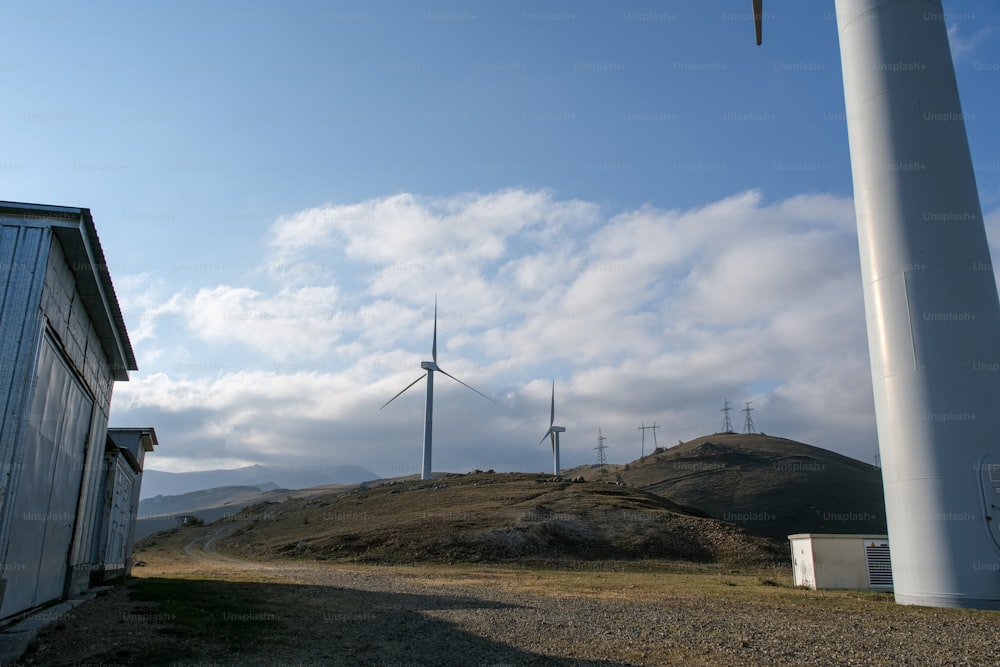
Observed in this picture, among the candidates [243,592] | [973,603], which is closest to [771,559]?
[973,603]

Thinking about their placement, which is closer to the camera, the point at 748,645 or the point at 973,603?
the point at 748,645

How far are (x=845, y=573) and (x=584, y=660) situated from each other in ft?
57.3

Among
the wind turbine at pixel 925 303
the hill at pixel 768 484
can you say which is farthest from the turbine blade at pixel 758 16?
the hill at pixel 768 484

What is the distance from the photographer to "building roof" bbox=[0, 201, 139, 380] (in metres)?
13.3

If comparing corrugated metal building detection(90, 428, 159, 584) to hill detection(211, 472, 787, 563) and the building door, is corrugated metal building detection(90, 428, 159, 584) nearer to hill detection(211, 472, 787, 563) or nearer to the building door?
the building door

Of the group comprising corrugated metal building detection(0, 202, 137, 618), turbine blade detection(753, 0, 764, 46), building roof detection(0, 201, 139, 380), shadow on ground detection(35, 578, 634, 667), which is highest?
turbine blade detection(753, 0, 764, 46)

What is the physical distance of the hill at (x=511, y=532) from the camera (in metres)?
51.7

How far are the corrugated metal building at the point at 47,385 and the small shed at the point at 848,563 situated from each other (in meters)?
23.2

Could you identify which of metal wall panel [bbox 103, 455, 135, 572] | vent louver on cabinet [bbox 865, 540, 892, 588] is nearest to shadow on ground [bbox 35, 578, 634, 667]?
metal wall panel [bbox 103, 455, 135, 572]

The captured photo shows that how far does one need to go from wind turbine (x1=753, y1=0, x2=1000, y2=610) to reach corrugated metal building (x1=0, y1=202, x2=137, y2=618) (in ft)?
65.8

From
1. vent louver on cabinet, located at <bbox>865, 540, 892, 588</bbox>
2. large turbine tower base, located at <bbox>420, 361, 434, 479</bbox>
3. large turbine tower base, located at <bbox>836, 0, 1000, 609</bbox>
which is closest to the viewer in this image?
large turbine tower base, located at <bbox>836, 0, 1000, 609</bbox>

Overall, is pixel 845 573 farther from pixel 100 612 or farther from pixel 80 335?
pixel 80 335

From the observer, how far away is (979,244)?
19.9m

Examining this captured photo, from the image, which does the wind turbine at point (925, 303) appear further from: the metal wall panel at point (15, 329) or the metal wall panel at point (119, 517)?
the metal wall panel at point (119, 517)
